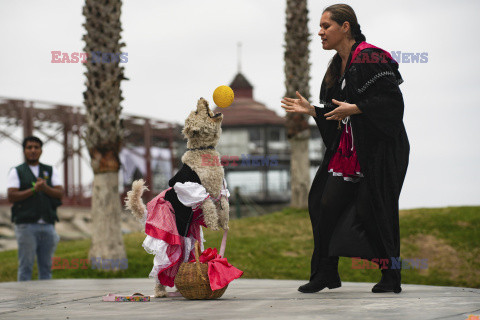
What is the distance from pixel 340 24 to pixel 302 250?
8.41m

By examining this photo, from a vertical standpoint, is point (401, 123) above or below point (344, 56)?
below

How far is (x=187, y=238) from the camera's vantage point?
595 centimetres

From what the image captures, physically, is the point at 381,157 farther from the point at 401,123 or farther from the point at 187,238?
the point at 187,238

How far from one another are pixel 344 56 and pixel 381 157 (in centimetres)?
96

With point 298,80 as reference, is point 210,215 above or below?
below

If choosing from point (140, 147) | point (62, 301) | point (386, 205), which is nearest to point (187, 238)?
point (62, 301)

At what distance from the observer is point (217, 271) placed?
5.50 meters

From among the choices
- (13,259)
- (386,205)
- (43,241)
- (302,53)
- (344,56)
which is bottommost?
(13,259)

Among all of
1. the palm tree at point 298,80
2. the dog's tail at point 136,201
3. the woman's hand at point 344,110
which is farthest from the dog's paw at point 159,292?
the palm tree at point 298,80

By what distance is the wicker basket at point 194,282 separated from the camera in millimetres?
5465

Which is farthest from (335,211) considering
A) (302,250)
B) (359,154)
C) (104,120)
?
(302,250)

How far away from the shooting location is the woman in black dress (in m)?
5.36

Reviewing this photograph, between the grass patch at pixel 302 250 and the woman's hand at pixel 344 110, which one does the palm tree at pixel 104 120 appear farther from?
the woman's hand at pixel 344 110

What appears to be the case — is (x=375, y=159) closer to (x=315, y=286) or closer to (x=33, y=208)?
(x=315, y=286)
